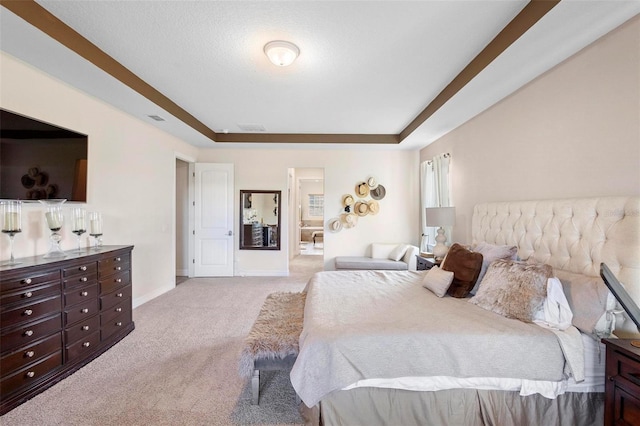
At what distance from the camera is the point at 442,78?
2891 mm

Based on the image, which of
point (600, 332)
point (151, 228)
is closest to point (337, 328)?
point (600, 332)

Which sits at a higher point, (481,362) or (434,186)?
(434,186)

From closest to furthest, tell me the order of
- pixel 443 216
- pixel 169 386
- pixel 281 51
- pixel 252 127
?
pixel 169 386
pixel 281 51
pixel 443 216
pixel 252 127

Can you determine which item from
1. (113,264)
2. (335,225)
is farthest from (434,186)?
(113,264)

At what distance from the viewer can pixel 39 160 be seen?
7.75 feet

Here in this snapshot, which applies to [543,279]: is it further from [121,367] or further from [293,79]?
[121,367]

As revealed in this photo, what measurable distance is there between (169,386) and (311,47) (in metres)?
2.99

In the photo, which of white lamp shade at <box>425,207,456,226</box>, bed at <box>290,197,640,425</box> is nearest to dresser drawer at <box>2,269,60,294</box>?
bed at <box>290,197,640,425</box>

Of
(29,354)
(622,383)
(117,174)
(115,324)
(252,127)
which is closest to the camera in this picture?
(622,383)

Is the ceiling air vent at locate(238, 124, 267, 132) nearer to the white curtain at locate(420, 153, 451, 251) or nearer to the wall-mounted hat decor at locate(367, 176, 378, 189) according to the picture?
the wall-mounted hat decor at locate(367, 176, 378, 189)

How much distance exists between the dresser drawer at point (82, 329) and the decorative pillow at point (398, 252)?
4.31 m

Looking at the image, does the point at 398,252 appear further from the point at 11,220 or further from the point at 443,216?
the point at 11,220

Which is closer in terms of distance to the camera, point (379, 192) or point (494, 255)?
point (494, 255)

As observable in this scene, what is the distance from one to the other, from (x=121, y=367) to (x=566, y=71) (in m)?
4.45
